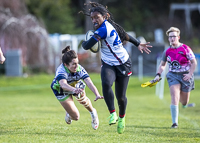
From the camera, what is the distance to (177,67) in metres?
7.55

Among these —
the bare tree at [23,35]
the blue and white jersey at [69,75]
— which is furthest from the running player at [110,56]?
the bare tree at [23,35]

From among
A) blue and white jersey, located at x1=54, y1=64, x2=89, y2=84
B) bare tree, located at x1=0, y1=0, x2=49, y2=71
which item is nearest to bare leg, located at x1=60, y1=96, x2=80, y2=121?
blue and white jersey, located at x1=54, y1=64, x2=89, y2=84

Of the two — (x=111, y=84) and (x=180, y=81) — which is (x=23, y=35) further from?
(x=111, y=84)

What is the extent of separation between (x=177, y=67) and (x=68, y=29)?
30512 mm

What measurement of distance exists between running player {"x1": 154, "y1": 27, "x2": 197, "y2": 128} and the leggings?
131cm

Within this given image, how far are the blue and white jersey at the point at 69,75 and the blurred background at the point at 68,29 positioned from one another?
974cm

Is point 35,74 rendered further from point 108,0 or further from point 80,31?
point 108,0

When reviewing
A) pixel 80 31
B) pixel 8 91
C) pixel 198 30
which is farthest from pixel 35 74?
pixel 198 30

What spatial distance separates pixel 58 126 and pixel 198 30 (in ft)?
113

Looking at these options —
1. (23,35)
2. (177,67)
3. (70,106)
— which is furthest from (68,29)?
(70,106)

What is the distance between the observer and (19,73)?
74.3ft

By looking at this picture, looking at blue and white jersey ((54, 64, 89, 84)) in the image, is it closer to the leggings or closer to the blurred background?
the leggings

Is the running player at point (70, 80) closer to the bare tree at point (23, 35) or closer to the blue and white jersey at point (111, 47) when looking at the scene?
the blue and white jersey at point (111, 47)

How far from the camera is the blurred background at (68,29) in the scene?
23.7m
